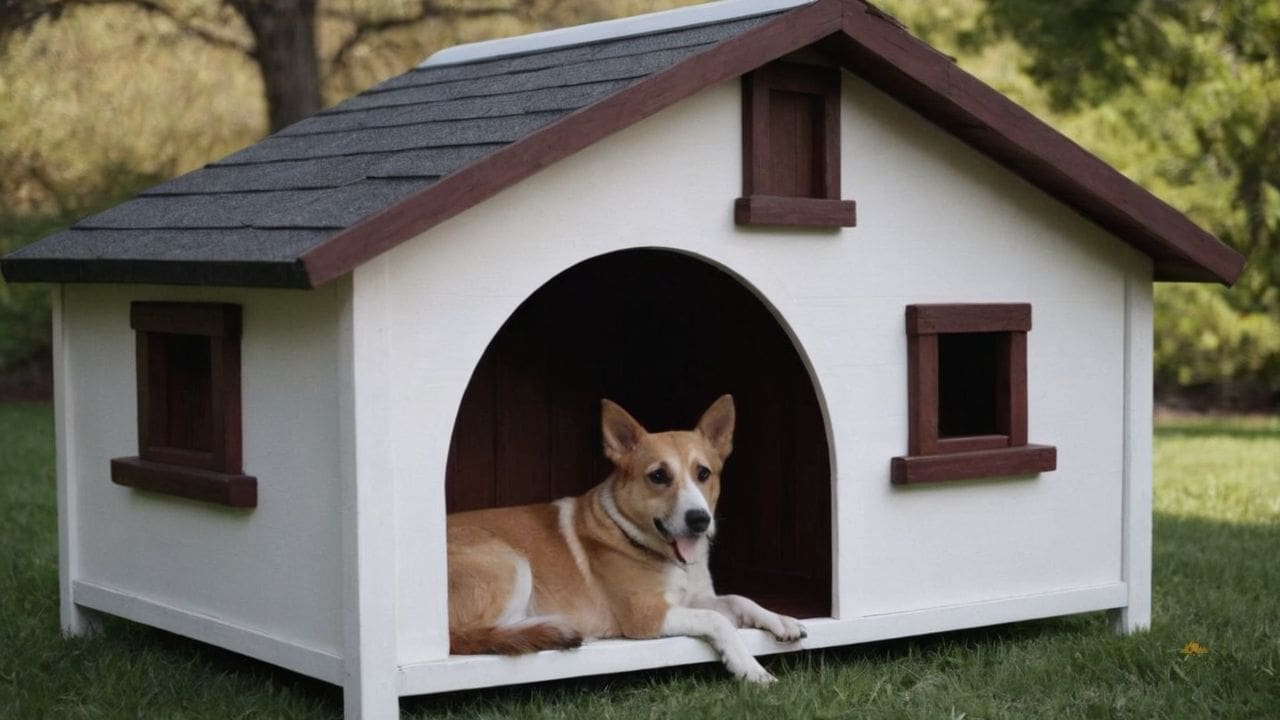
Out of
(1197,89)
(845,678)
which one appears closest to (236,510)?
(845,678)

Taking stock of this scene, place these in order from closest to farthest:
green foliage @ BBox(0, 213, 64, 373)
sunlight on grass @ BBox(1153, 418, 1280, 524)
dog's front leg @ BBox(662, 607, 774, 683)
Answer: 1. dog's front leg @ BBox(662, 607, 774, 683)
2. sunlight on grass @ BBox(1153, 418, 1280, 524)
3. green foliage @ BBox(0, 213, 64, 373)

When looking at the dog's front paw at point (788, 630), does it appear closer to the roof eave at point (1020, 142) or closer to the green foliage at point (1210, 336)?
the roof eave at point (1020, 142)

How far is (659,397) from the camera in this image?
8516 millimetres

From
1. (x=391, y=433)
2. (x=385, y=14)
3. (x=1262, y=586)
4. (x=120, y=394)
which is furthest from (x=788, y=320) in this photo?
(x=385, y=14)

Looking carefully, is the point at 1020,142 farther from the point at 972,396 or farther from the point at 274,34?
the point at 274,34

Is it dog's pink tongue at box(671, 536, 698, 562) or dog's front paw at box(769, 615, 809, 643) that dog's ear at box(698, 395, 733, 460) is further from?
dog's front paw at box(769, 615, 809, 643)

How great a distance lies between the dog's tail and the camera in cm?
566

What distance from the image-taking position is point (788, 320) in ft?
20.5

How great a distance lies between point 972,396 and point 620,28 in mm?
2160

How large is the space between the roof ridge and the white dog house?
0.06 feet

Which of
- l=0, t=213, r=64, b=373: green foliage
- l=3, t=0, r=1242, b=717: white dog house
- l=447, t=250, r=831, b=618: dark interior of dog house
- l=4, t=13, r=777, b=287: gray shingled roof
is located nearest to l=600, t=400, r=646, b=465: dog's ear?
l=3, t=0, r=1242, b=717: white dog house

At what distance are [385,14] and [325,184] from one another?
11839mm

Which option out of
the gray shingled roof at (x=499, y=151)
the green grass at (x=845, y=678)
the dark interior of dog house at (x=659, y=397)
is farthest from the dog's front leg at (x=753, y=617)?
the gray shingled roof at (x=499, y=151)

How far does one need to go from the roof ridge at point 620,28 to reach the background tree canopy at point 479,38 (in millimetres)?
8275
